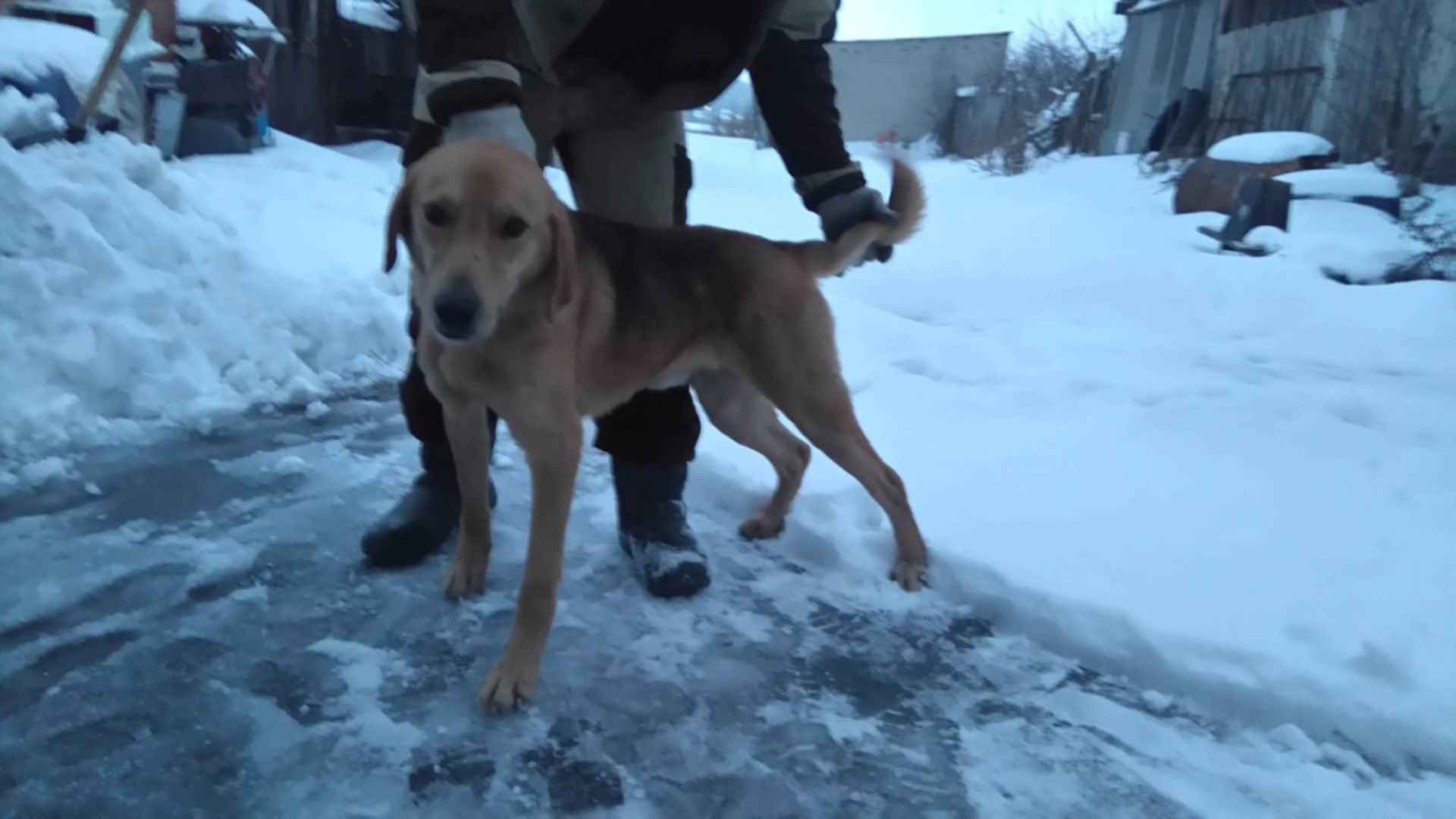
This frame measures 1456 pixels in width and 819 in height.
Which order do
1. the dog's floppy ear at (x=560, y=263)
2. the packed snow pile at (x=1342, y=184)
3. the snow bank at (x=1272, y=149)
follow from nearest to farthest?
the dog's floppy ear at (x=560, y=263) < the packed snow pile at (x=1342, y=184) < the snow bank at (x=1272, y=149)

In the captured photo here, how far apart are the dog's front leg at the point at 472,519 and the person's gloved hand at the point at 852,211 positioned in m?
1.13

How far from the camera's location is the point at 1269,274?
574 centimetres

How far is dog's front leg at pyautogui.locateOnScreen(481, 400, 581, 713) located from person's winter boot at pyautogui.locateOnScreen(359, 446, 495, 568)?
62 centimetres

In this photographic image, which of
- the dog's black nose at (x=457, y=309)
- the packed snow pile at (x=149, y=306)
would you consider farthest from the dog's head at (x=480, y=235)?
the packed snow pile at (x=149, y=306)

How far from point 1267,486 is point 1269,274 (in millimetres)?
3404

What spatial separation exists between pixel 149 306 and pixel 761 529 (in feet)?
9.10

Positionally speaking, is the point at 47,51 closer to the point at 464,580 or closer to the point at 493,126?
the point at 493,126

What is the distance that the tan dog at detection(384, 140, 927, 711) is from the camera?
1951 mm

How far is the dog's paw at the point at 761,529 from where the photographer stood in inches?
112

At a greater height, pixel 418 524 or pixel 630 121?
pixel 630 121

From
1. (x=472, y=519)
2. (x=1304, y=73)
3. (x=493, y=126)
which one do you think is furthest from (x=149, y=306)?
(x=1304, y=73)

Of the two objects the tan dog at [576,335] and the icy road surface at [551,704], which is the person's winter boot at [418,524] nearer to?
the icy road surface at [551,704]

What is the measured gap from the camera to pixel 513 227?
78.2 inches

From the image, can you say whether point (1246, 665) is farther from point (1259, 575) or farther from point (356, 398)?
point (356, 398)
